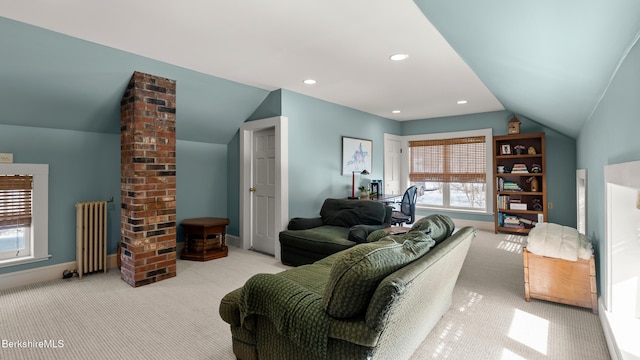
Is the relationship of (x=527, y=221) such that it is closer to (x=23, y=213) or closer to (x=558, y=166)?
(x=558, y=166)

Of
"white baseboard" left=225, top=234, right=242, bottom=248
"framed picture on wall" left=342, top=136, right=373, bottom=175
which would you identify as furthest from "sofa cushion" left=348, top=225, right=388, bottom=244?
"white baseboard" left=225, top=234, right=242, bottom=248

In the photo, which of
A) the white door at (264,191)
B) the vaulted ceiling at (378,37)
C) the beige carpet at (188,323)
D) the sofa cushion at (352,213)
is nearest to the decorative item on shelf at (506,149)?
the vaulted ceiling at (378,37)

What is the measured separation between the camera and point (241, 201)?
15.6 feet

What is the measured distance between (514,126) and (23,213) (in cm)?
705

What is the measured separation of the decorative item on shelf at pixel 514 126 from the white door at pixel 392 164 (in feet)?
7.02

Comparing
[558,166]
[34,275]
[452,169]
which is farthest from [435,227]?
[452,169]

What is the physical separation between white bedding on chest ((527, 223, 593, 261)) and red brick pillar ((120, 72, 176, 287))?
3.65 m

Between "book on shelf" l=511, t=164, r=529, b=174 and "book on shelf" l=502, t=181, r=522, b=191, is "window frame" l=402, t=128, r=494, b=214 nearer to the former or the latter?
"book on shelf" l=502, t=181, r=522, b=191

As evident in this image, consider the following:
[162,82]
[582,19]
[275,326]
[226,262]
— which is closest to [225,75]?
[162,82]

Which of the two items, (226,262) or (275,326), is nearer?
(275,326)

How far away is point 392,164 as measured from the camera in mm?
6613

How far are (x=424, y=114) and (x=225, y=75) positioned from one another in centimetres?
401

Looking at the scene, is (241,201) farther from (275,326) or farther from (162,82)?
(275,326)

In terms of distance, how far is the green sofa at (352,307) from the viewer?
1.33 meters
